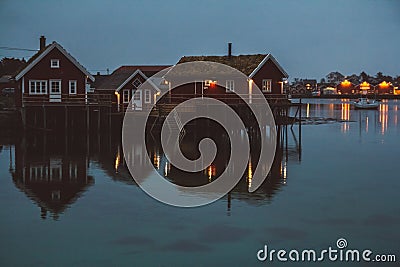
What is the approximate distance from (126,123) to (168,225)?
2901cm

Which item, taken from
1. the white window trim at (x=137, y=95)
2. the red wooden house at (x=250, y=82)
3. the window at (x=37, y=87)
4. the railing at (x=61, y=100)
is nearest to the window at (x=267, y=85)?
the red wooden house at (x=250, y=82)

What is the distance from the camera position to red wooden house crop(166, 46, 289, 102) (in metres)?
43.3

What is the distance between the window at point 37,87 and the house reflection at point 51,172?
5179mm

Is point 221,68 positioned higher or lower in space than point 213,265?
higher

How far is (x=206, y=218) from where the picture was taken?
1569cm

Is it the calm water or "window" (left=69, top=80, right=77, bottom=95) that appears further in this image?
"window" (left=69, top=80, right=77, bottom=95)

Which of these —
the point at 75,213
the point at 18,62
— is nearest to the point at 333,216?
the point at 75,213

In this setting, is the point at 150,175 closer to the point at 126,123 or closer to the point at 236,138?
the point at 236,138

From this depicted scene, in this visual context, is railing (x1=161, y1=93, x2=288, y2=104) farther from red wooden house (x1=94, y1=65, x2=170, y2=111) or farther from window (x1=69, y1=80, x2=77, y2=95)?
window (x1=69, y1=80, x2=77, y2=95)

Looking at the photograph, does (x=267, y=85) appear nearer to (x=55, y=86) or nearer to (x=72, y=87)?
(x=72, y=87)

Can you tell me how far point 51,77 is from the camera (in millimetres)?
40062

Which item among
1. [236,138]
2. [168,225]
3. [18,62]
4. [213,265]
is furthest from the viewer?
A: [18,62]

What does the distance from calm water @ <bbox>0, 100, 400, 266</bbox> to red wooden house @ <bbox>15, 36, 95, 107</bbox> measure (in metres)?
12.3

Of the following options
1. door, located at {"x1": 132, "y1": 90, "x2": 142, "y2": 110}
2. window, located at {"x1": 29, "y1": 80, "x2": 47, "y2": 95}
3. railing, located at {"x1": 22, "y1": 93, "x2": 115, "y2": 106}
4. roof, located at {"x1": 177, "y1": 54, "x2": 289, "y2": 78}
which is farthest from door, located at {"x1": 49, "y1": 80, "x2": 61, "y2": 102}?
roof, located at {"x1": 177, "y1": 54, "x2": 289, "y2": 78}
